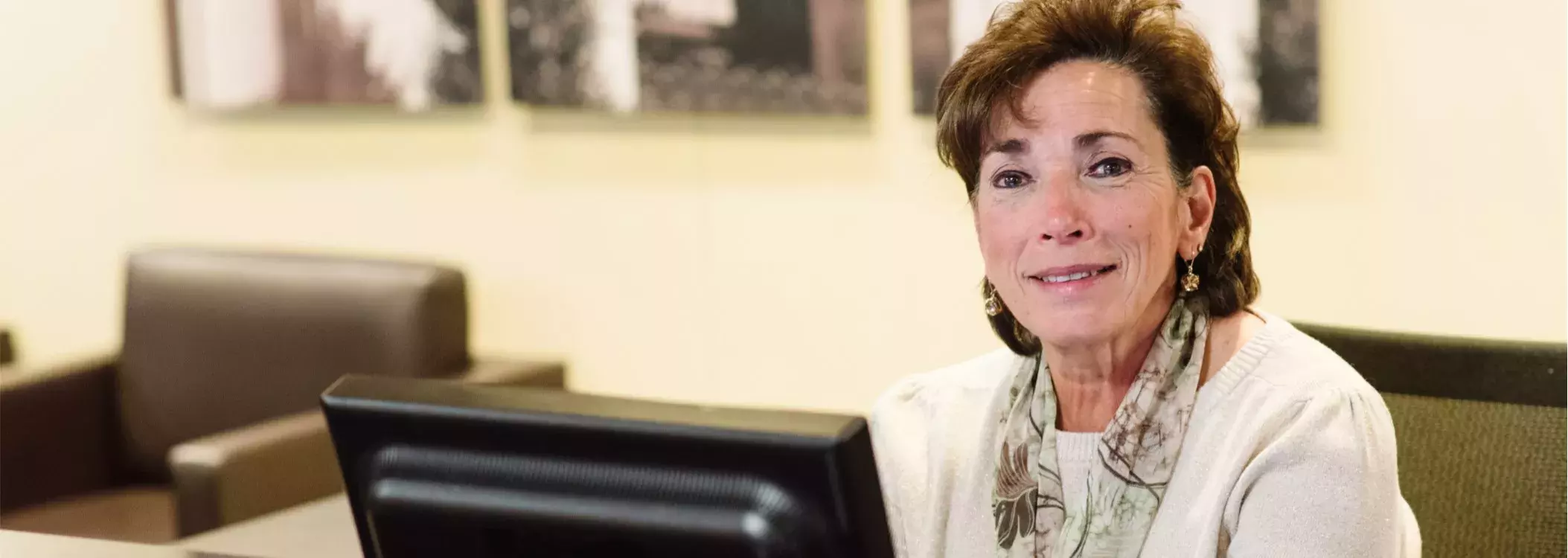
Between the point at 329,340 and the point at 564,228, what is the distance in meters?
0.54

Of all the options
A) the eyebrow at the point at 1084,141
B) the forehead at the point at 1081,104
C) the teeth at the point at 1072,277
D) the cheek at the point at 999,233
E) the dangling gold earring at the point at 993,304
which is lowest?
the dangling gold earring at the point at 993,304

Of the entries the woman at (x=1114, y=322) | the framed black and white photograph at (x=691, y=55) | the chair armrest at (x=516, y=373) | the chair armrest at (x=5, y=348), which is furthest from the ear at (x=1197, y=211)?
the chair armrest at (x=5, y=348)

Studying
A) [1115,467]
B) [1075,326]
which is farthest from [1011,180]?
[1115,467]

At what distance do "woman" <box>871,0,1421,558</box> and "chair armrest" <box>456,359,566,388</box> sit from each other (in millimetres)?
1668

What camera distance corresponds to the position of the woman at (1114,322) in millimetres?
1610

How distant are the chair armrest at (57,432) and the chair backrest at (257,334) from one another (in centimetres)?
5

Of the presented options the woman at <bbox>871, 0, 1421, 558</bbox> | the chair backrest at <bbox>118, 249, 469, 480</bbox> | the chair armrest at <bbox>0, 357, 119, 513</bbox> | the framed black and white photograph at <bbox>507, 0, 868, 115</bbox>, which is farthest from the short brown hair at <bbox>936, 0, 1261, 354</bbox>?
the chair armrest at <bbox>0, 357, 119, 513</bbox>

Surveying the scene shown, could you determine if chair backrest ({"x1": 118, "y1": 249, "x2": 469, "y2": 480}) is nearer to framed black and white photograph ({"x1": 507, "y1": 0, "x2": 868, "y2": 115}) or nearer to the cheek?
framed black and white photograph ({"x1": 507, "y1": 0, "x2": 868, "y2": 115})

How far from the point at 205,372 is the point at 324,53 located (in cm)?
74

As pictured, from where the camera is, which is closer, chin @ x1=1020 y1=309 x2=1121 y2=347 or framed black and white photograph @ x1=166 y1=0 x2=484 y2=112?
chin @ x1=1020 y1=309 x2=1121 y2=347

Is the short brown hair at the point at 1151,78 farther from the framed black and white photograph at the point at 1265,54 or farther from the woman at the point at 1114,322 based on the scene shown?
the framed black and white photograph at the point at 1265,54

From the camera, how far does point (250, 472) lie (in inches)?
120

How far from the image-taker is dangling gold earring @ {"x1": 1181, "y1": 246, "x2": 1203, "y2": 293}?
1.76 m

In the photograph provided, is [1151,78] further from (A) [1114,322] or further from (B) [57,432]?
(B) [57,432]
